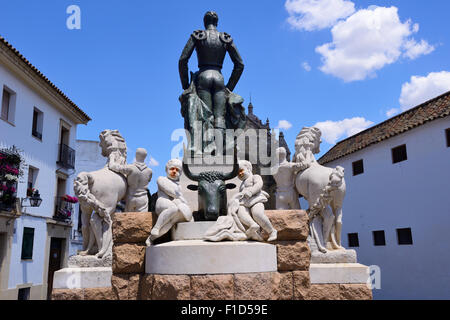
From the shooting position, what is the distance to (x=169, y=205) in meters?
4.16

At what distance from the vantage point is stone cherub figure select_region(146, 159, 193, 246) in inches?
160

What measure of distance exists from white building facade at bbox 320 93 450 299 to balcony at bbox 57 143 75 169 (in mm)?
11599

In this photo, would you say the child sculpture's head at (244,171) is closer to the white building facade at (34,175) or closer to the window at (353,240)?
the white building facade at (34,175)

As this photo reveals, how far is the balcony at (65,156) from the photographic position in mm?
16039

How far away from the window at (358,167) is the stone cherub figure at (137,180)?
12.5m

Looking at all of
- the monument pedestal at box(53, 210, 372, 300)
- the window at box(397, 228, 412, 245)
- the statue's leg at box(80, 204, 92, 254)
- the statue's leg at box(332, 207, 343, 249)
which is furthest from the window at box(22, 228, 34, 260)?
the window at box(397, 228, 412, 245)

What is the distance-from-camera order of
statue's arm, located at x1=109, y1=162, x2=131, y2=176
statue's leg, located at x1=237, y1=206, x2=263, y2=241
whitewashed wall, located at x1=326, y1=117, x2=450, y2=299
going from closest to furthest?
statue's leg, located at x1=237, y1=206, x2=263, y2=241
statue's arm, located at x1=109, y1=162, x2=131, y2=176
whitewashed wall, located at x1=326, y1=117, x2=450, y2=299

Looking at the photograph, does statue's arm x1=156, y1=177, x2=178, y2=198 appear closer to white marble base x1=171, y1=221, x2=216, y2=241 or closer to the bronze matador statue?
white marble base x1=171, y1=221, x2=216, y2=241

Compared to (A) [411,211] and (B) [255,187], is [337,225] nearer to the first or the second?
(B) [255,187]

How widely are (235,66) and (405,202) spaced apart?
9.32 m

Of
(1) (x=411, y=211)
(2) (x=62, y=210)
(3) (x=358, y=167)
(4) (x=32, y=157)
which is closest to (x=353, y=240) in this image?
(3) (x=358, y=167)

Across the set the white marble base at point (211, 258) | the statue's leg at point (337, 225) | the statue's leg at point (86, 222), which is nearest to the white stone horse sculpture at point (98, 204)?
the statue's leg at point (86, 222)
